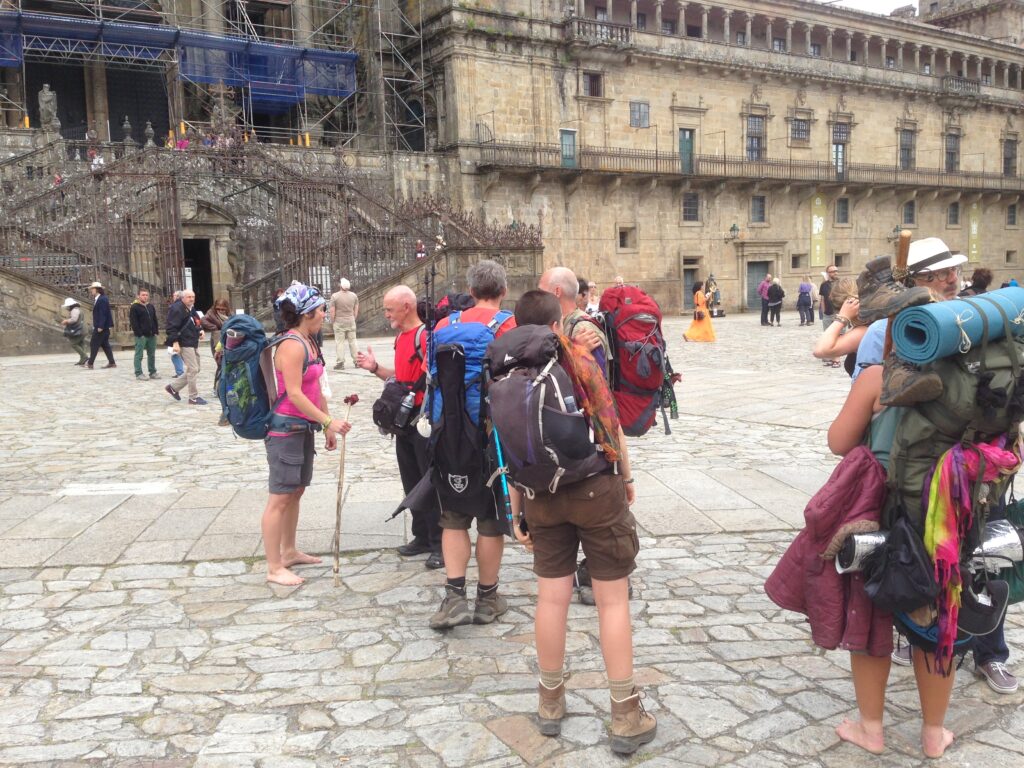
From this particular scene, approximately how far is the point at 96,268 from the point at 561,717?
812 inches

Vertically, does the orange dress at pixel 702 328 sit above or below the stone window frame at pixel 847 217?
below

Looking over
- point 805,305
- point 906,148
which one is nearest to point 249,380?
point 805,305

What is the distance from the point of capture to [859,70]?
41.5m

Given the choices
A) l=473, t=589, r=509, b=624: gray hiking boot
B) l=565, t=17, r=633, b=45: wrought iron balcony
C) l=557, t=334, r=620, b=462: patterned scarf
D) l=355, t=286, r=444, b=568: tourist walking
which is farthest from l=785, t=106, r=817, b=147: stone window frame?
l=557, t=334, r=620, b=462: patterned scarf

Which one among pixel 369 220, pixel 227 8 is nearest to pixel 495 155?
pixel 369 220

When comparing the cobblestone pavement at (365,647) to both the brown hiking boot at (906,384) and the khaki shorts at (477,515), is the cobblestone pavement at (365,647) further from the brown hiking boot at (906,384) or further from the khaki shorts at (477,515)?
the brown hiking boot at (906,384)

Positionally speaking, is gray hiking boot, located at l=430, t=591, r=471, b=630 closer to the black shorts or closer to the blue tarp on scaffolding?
the black shorts

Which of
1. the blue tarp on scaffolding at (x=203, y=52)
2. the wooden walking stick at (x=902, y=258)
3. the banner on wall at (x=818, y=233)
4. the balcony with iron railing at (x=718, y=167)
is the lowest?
the wooden walking stick at (x=902, y=258)

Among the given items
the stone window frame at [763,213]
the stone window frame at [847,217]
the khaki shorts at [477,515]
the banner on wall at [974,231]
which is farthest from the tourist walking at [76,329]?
the banner on wall at [974,231]

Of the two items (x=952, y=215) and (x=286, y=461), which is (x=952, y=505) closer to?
(x=286, y=461)

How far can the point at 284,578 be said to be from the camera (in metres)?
4.85

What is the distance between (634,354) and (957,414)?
85.7 inches

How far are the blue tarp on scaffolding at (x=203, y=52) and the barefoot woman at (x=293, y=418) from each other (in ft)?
88.7

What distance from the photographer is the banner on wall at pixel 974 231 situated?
4584cm
